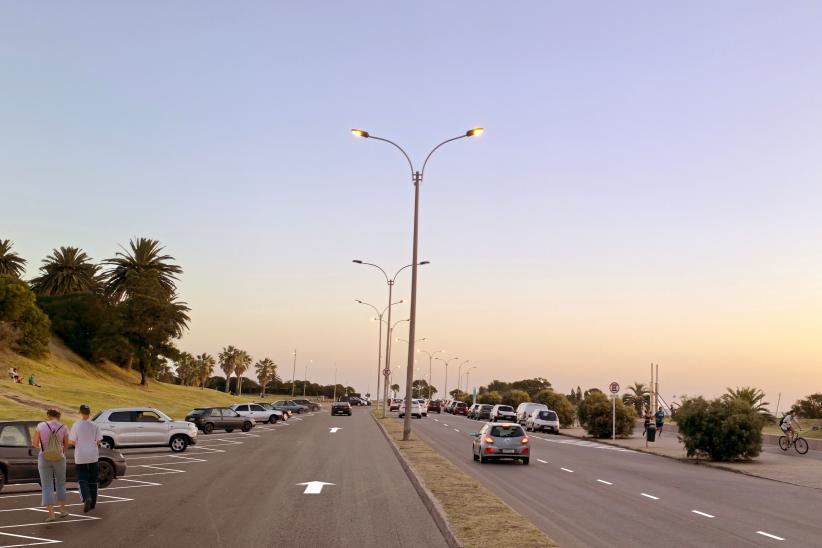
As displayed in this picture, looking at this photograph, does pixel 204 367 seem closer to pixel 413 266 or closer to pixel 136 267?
pixel 136 267

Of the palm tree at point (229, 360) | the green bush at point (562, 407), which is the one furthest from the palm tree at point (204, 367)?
the green bush at point (562, 407)

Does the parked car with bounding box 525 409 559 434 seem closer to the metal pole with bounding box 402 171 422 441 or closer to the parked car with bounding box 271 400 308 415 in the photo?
the metal pole with bounding box 402 171 422 441

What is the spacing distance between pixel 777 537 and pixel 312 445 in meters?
24.2

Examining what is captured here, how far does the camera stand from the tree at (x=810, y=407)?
59.9 meters

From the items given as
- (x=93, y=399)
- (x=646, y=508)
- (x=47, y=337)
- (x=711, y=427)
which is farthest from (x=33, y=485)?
(x=47, y=337)

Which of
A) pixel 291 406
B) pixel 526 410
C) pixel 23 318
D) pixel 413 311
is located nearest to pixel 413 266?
pixel 413 311

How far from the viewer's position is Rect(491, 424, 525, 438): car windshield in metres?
28.0

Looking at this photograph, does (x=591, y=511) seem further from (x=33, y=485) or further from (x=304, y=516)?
(x=33, y=485)

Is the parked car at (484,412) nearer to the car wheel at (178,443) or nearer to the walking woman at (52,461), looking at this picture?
the car wheel at (178,443)

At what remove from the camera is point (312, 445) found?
35.2 m

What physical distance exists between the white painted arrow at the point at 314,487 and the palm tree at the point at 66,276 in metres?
103

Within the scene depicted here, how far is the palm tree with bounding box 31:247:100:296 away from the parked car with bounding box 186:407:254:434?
73.8m

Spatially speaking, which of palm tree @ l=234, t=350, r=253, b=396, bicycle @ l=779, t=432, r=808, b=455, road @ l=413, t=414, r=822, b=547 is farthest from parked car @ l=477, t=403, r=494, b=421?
palm tree @ l=234, t=350, r=253, b=396

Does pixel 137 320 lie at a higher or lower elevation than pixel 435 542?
higher
